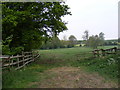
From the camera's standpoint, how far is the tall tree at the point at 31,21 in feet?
40.6

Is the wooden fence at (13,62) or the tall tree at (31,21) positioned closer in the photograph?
the wooden fence at (13,62)

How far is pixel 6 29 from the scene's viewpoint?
38.7 ft

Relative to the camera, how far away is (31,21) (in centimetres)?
1386

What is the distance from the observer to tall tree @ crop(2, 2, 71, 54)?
12367 millimetres

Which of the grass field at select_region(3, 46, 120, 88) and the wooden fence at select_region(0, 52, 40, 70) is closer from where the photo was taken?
the grass field at select_region(3, 46, 120, 88)

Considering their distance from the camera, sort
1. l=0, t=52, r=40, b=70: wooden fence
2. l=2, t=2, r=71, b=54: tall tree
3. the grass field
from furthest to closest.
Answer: l=2, t=2, r=71, b=54: tall tree → l=0, t=52, r=40, b=70: wooden fence → the grass field

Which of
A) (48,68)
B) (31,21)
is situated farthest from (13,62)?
Answer: (31,21)

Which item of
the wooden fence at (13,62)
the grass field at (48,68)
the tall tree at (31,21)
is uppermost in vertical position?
the tall tree at (31,21)

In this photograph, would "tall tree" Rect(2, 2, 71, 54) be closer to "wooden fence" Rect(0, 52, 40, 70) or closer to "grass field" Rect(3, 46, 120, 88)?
"wooden fence" Rect(0, 52, 40, 70)

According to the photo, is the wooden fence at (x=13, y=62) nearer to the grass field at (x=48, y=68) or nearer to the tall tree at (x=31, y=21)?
the grass field at (x=48, y=68)

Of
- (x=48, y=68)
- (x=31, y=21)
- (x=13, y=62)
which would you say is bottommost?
(x=48, y=68)

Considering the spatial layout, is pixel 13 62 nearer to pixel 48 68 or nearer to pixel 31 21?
pixel 48 68

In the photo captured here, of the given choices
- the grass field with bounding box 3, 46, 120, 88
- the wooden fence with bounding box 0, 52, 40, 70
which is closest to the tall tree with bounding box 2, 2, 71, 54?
the wooden fence with bounding box 0, 52, 40, 70

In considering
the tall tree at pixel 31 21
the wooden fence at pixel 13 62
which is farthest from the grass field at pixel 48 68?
the tall tree at pixel 31 21
